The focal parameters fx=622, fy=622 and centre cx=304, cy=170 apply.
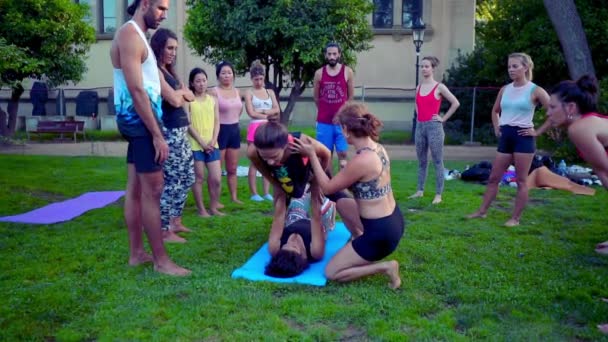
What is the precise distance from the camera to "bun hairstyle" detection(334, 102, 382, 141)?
181 inches

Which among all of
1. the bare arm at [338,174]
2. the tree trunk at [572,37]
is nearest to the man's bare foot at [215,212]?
the bare arm at [338,174]

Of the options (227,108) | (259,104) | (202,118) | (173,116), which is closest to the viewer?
(173,116)

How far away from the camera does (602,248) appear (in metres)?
5.86

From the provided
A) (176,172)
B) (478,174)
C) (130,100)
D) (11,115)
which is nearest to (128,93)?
(130,100)

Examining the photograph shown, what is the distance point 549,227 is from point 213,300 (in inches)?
164

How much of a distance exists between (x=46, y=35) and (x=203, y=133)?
999 cm

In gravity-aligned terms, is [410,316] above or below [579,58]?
below

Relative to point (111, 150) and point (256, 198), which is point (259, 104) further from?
point (111, 150)

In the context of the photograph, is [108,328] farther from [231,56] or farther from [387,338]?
[231,56]

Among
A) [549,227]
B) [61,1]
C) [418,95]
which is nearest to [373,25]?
[61,1]

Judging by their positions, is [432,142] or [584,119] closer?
[584,119]

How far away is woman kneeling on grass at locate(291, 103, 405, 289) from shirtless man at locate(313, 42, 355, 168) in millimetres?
3417

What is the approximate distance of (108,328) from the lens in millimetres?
3814

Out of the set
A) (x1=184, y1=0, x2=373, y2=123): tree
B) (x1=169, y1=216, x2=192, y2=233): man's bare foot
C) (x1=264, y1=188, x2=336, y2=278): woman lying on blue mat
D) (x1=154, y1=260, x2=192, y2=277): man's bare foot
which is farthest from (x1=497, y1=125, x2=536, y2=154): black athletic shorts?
(x1=184, y1=0, x2=373, y2=123): tree
